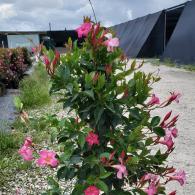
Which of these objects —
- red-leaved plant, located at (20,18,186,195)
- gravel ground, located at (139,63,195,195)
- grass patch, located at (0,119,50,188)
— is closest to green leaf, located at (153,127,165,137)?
red-leaved plant, located at (20,18,186,195)

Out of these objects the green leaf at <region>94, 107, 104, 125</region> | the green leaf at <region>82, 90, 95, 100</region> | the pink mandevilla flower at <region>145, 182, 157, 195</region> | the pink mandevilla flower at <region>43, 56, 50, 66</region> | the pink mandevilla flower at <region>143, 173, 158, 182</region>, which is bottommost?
the pink mandevilla flower at <region>145, 182, 157, 195</region>

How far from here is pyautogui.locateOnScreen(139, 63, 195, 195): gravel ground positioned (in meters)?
4.70

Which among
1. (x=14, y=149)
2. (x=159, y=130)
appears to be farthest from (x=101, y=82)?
(x=14, y=149)

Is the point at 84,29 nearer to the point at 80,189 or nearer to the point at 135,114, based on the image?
the point at 135,114

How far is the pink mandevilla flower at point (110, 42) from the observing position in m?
2.34

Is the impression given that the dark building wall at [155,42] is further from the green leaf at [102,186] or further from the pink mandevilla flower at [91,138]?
the green leaf at [102,186]

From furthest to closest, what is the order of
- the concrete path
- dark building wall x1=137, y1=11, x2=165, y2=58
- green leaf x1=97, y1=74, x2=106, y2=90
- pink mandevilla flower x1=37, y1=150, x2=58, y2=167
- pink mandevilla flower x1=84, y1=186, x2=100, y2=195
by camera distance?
dark building wall x1=137, y1=11, x2=165, y2=58 → the concrete path → pink mandevilla flower x1=37, y1=150, x2=58, y2=167 → green leaf x1=97, y1=74, x2=106, y2=90 → pink mandevilla flower x1=84, y1=186, x2=100, y2=195

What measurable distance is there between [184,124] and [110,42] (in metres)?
5.32

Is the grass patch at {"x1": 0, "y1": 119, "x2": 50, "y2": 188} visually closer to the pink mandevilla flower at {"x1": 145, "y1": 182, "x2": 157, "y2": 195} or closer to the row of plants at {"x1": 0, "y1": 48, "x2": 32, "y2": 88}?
the pink mandevilla flower at {"x1": 145, "y1": 182, "x2": 157, "y2": 195}

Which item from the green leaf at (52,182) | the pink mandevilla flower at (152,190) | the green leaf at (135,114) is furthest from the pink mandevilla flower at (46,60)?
the pink mandevilla flower at (152,190)

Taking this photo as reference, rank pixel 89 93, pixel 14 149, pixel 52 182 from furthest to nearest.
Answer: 1. pixel 14 149
2. pixel 52 182
3. pixel 89 93

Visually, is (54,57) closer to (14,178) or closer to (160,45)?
(14,178)

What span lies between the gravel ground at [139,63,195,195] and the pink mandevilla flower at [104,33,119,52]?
1.06 meters

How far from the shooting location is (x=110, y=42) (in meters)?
2.34
